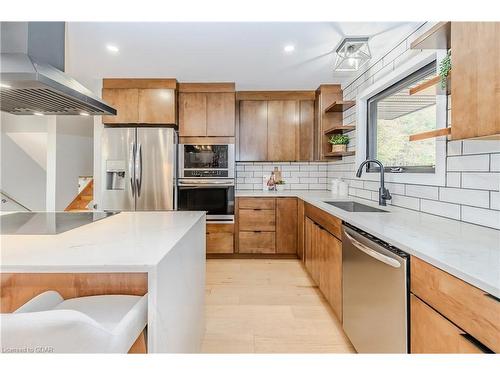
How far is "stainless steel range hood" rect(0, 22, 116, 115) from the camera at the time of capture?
1.18 m

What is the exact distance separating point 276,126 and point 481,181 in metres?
2.82

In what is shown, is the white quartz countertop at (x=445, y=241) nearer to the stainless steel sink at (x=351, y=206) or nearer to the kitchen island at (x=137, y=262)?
the stainless steel sink at (x=351, y=206)

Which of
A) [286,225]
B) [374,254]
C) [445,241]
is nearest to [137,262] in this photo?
[374,254]

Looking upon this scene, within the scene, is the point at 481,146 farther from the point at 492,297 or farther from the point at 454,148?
the point at 492,297

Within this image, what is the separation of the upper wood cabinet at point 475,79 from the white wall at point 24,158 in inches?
235

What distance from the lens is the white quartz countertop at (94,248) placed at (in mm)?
850

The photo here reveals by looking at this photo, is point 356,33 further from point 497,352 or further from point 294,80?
point 497,352

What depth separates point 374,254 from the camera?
4.63 ft

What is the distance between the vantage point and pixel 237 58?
9.66 feet

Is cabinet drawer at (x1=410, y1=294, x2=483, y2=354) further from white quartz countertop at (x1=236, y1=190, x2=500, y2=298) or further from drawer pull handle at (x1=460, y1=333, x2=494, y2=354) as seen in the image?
white quartz countertop at (x1=236, y1=190, x2=500, y2=298)

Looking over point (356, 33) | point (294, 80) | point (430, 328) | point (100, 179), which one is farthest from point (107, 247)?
point (294, 80)
